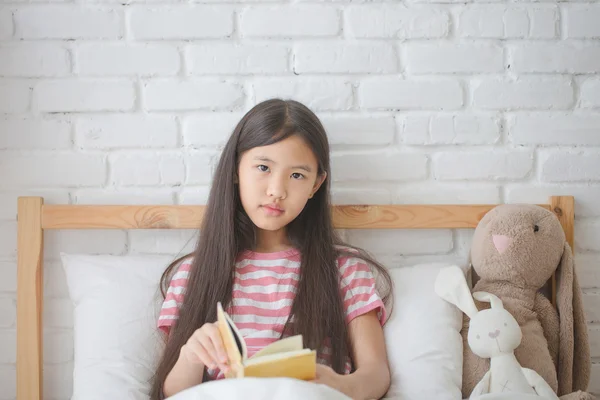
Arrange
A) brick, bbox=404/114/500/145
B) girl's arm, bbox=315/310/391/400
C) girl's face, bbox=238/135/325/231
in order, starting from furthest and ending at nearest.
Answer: brick, bbox=404/114/500/145 → girl's face, bbox=238/135/325/231 → girl's arm, bbox=315/310/391/400

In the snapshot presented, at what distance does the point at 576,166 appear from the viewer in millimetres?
1496

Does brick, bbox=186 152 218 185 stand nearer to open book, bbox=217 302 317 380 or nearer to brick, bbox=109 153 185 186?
brick, bbox=109 153 185 186

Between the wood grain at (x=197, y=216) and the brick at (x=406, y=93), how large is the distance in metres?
0.23

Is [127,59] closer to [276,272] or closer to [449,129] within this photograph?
[276,272]

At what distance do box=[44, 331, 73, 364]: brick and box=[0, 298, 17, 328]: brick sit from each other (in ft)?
0.27

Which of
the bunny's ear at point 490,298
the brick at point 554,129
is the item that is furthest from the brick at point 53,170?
the brick at point 554,129

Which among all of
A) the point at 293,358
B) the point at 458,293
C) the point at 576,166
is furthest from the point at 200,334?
the point at 576,166

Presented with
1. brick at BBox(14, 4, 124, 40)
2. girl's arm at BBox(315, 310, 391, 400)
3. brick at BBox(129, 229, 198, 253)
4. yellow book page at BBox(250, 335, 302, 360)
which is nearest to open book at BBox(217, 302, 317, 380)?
yellow book page at BBox(250, 335, 302, 360)

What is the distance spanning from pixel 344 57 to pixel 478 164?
393mm

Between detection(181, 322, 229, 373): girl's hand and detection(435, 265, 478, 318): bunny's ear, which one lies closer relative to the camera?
detection(181, 322, 229, 373): girl's hand

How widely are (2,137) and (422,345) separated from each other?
1016 millimetres

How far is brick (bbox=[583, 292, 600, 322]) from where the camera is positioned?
58.7 inches

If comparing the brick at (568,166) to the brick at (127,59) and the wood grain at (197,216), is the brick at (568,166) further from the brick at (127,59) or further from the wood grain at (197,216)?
the brick at (127,59)

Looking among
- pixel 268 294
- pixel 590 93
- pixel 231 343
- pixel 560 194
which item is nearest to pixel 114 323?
pixel 268 294
